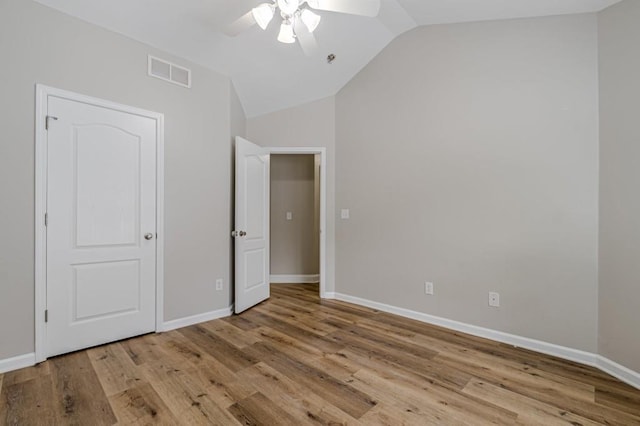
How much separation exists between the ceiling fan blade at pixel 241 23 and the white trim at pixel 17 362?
2788 millimetres

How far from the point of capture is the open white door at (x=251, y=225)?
3.24 metres

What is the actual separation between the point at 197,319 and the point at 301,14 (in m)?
2.90

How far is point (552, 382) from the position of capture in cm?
196

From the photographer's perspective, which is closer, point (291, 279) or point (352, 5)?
point (352, 5)

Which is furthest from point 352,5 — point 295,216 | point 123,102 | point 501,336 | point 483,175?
point 295,216

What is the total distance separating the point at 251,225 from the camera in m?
3.45

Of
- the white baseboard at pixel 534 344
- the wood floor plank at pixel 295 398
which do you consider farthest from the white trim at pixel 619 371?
the wood floor plank at pixel 295 398

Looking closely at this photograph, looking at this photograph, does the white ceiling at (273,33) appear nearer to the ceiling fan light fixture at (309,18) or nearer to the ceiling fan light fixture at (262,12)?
the ceiling fan light fixture at (262,12)

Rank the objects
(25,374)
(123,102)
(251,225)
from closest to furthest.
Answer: (25,374) → (123,102) → (251,225)

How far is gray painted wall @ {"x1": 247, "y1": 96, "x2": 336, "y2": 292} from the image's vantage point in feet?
12.6

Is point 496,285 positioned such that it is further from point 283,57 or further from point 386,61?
point 283,57

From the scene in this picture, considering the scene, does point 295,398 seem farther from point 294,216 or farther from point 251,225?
point 294,216

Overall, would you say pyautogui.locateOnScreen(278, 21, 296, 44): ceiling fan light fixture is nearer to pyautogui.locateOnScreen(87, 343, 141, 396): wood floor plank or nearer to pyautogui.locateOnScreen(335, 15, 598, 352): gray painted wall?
pyautogui.locateOnScreen(335, 15, 598, 352): gray painted wall

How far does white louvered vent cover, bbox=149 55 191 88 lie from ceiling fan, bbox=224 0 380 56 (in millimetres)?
1012
